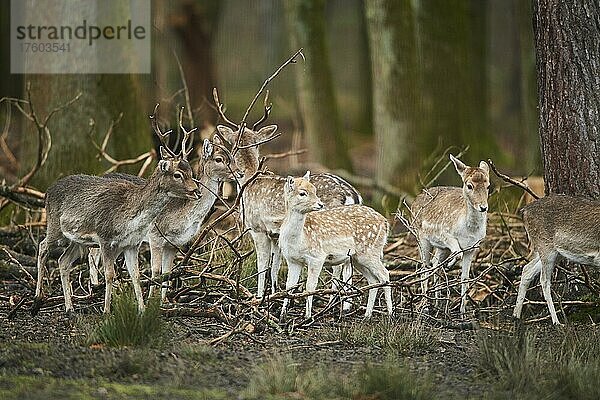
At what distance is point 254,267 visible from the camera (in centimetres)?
1001

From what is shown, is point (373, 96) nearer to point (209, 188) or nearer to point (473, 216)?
point (473, 216)

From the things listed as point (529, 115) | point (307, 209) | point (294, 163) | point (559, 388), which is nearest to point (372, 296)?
point (307, 209)

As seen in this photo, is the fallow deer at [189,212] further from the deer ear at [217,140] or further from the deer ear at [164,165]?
the deer ear at [217,140]

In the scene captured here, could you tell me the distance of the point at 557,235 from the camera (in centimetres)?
880

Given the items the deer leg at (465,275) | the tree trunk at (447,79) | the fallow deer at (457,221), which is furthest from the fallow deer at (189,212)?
the tree trunk at (447,79)

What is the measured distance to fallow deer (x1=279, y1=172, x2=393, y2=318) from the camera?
866cm

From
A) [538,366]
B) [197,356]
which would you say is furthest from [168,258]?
[538,366]

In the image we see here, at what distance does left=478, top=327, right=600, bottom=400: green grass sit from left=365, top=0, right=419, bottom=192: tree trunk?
21.9ft

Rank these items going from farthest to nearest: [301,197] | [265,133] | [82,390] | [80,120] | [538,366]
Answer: [80,120]
[265,133]
[301,197]
[538,366]
[82,390]

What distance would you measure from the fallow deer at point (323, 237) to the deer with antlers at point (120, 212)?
2.57 ft

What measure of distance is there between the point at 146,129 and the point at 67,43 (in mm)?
1372

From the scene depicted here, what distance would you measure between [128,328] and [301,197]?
6.16 feet

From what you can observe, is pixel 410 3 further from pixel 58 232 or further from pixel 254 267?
pixel 58 232

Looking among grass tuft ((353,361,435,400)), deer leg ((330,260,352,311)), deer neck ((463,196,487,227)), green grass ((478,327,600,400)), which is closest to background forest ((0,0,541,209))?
deer leg ((330,260,352,311))
